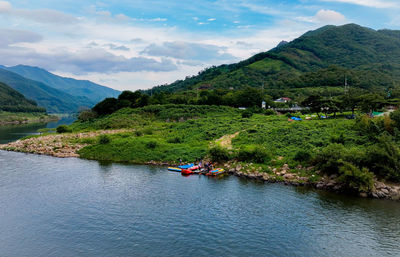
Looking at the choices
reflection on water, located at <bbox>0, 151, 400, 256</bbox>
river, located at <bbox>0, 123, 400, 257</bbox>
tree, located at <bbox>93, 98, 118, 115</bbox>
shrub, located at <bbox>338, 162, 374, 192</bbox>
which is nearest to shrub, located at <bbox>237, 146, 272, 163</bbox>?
reflection on water, located at <bbox>0, 151, 400, 256</bbox>

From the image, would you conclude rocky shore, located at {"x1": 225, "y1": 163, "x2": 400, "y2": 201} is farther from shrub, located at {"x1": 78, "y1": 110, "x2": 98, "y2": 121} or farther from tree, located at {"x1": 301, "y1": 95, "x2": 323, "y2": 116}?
shrub, located at {"x1": 78, "y1": 110, "x2": 98, "y2": 121}

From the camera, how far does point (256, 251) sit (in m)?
23.3

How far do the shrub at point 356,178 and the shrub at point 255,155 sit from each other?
11.4 metres

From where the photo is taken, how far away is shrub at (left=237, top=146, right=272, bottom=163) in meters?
45.2

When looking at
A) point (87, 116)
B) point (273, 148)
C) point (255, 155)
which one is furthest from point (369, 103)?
point (87, 116)

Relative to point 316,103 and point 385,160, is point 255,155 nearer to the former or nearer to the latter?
point 385,160

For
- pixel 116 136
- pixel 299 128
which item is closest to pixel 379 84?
pixel 299 128

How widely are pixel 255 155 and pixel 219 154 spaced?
570 cm

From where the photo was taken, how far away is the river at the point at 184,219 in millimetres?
23953

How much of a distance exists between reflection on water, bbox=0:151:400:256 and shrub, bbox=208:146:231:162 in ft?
19.5

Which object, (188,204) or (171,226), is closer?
(171,226)

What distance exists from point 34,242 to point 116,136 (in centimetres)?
4241

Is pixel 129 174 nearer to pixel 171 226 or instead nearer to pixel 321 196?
pixel 171 226

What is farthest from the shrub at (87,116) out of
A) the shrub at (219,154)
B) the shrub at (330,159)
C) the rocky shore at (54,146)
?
the shrub at (330,159)
